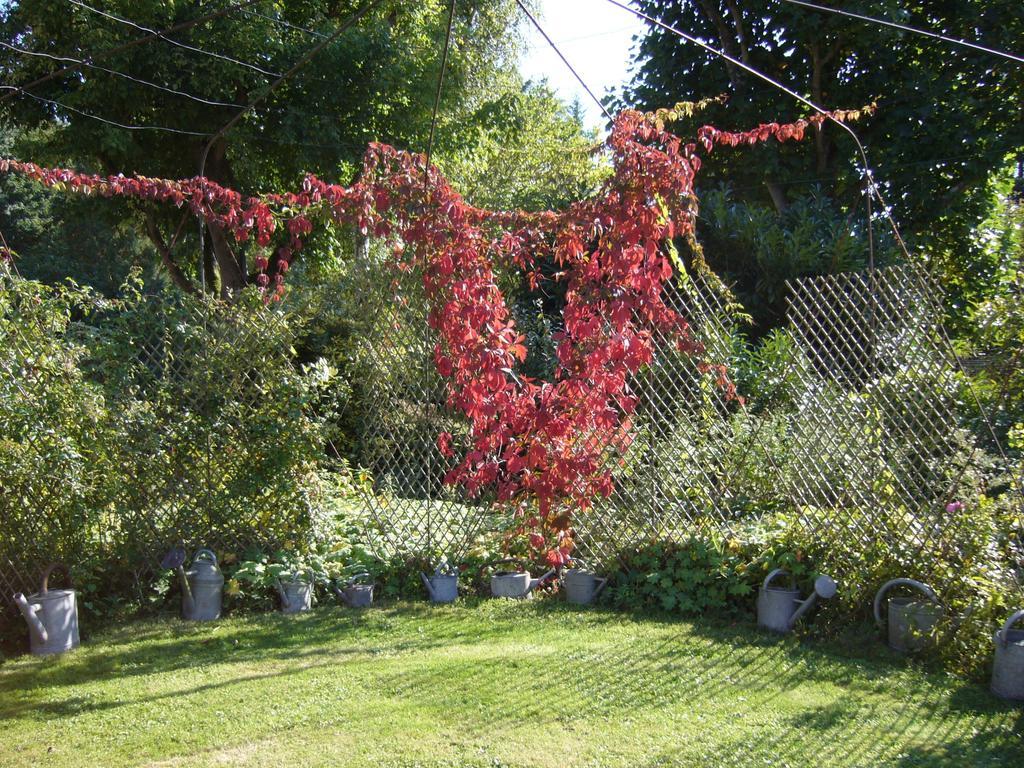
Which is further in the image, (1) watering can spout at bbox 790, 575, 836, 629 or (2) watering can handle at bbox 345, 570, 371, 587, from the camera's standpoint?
(2) watering can handle at bbox 345, 570, 371, 587

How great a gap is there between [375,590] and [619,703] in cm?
215

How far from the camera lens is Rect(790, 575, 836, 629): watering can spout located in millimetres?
3887

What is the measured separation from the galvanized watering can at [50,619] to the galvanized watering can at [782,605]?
3.41 m

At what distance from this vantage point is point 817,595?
404 centimetres

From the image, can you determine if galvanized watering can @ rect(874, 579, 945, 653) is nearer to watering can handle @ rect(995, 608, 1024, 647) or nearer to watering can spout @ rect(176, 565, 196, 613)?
watering can handle @ rect(995, 608, 1024, 647)

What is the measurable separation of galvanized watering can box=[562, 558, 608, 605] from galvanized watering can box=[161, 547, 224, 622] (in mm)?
1933

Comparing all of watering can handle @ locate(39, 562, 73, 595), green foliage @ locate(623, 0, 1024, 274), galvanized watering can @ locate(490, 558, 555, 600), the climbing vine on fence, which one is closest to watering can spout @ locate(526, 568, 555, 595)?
galvanized watering can @ locate(490, 558, 555, 600)

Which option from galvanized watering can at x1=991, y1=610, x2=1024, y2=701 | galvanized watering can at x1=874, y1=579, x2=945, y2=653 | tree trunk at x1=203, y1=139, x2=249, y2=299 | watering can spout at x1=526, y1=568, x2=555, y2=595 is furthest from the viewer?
tree trunk at x1=203, y1=139, x2=249, y2=299

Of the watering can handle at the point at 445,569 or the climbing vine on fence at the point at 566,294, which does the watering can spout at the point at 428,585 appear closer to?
the watering can handle at the point at 445,569

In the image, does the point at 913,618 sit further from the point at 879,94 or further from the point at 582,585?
the point at 879,94

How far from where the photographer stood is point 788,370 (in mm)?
4414

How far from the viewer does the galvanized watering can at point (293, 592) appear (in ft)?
15.1

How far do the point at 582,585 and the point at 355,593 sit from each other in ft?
4.24

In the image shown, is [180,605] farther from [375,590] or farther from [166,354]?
[166,354]
